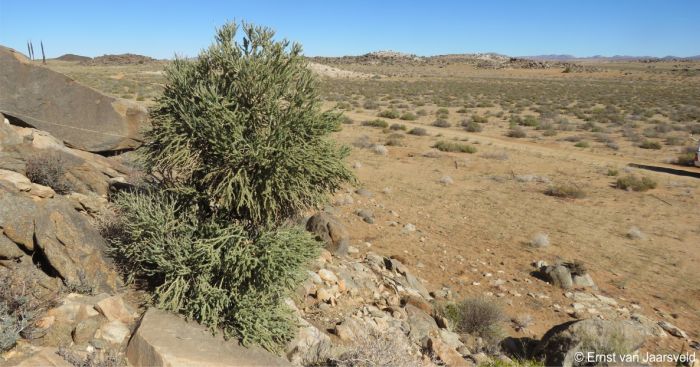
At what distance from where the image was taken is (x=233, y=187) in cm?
545

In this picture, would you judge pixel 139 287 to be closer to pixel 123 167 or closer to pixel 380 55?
pixel 123 167

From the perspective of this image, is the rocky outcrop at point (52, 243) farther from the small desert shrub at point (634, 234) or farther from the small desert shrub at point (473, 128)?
the small desert shrub at point (473, 128)

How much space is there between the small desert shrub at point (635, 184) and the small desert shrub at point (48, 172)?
15.8m

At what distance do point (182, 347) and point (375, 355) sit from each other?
197 cm

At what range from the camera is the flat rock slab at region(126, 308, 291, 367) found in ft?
12.6

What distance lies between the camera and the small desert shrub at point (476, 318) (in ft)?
21.9

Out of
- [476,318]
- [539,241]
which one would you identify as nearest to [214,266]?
[476,318]

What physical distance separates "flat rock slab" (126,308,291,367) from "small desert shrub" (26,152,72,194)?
3.09 meters

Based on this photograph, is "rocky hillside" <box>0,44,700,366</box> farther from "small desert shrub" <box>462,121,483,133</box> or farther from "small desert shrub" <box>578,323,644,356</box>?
"small desert shrub" <box>462,121,483,133</box>

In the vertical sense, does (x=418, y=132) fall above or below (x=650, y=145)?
above

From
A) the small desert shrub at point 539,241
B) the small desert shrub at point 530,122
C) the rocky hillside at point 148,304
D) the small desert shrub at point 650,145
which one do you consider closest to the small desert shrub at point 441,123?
the small desert shrub at point 530,122

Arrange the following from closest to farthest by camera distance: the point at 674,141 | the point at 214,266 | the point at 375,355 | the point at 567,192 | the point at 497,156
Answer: the point at 375,355 → the point at 214,266 → the point at 567,192 → the point at 497,156 → the point at 674,141

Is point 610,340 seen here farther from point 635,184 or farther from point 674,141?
point 674,141

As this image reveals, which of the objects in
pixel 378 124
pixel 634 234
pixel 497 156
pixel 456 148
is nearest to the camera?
pixel 634 234
